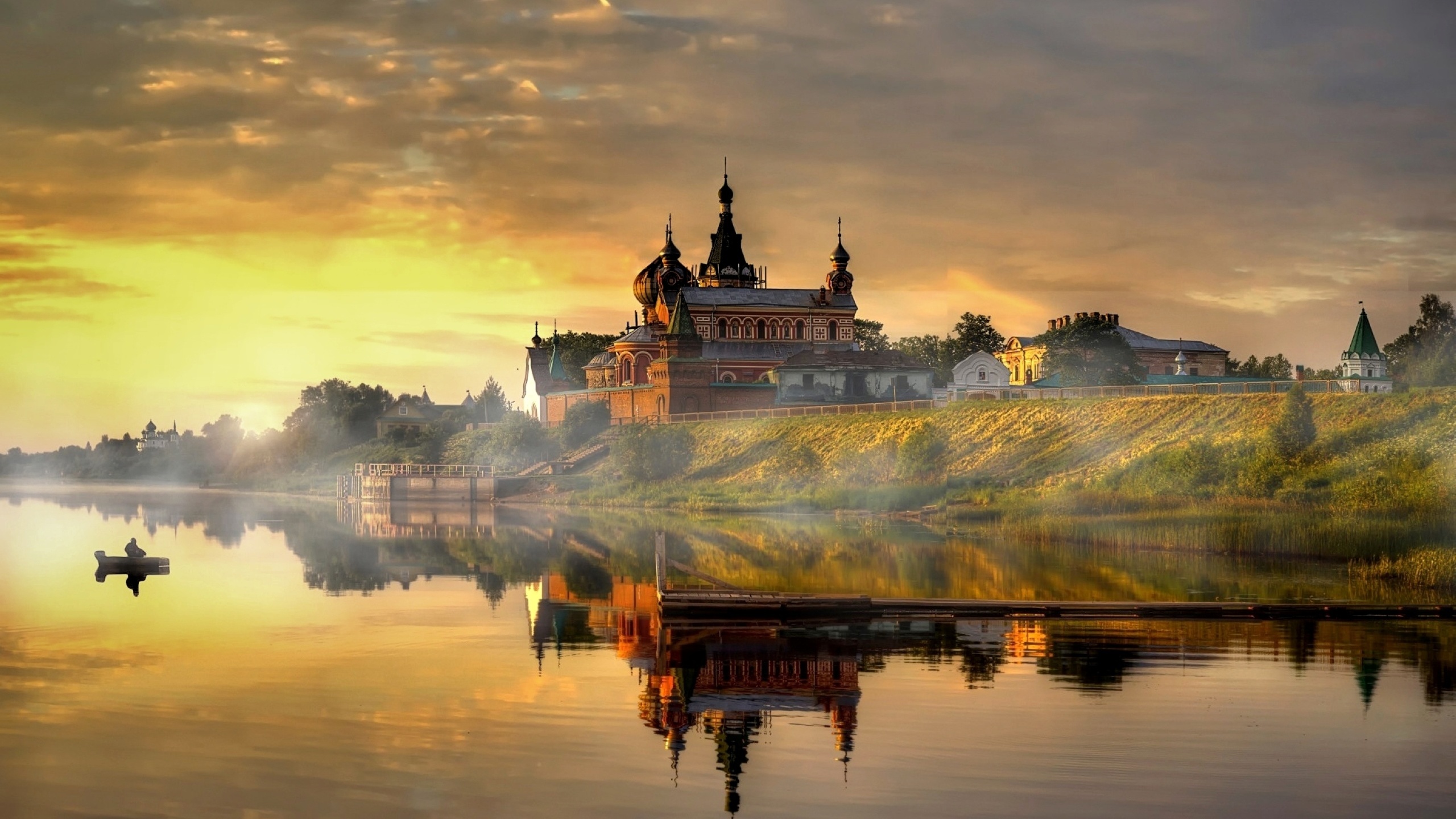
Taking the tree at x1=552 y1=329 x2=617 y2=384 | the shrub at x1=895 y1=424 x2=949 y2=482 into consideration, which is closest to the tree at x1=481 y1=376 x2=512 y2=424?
the tree at x1=552 y1=329 x2=617 y2=384

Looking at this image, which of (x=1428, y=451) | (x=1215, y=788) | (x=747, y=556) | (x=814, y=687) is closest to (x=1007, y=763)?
(x=1215, y=788)

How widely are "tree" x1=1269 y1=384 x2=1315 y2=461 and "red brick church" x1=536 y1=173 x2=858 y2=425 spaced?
205 ft

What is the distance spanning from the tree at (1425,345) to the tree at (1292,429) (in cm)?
5465

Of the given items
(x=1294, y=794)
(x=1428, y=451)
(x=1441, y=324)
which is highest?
(x=1441, y=324)

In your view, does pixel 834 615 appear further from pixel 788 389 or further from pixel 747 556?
pixel 788 389

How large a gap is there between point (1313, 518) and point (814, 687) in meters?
31.9

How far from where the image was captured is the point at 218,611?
39.4m

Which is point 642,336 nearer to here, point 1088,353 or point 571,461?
point 571,461

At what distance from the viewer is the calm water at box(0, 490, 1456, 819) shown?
20047 mm

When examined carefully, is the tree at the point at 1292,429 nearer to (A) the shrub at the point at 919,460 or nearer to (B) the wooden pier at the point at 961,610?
(A) the shrub at the point at 919,460

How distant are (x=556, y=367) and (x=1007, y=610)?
413ft

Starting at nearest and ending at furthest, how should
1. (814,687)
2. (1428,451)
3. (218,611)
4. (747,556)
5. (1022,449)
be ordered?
1. (814,687)
2. (218,611)
3. (747,556)
4. (1428,451)
5. (1022,449)

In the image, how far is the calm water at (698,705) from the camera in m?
20.0

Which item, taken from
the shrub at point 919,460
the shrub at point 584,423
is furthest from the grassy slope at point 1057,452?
the shrub at point 584,423
